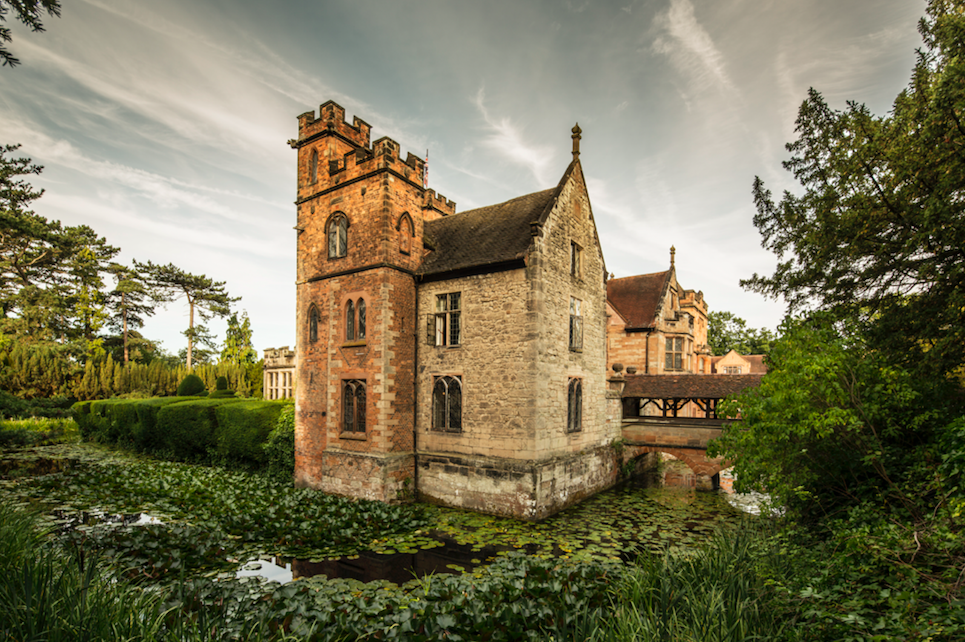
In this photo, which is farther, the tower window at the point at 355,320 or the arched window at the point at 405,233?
the arched window at the point at 405,233

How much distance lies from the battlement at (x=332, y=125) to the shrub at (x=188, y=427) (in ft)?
42.2

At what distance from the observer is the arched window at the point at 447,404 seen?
14.1m

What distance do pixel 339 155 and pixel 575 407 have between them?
12.8m

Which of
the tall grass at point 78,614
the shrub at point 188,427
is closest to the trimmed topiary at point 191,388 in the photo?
the shrub at point 188,427

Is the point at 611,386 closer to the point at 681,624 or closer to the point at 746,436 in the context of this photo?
the point at 746,436

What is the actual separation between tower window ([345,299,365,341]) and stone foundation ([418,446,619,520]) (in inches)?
179

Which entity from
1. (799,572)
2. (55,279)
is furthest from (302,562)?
(55,279)

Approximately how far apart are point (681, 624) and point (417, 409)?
34.8 feet

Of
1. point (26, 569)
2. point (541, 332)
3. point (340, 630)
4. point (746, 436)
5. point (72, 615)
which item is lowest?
point (340, 630)

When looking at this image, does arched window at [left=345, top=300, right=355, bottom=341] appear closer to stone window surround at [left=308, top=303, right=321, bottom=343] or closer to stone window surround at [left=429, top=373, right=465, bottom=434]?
stone window surround at [left=308, top=303, right=321, bottom=343]

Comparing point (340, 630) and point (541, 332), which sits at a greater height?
point (541, 332)

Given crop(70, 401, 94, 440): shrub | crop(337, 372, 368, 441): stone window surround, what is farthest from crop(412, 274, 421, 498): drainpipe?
crop(70, 401, 94, 440): shrub

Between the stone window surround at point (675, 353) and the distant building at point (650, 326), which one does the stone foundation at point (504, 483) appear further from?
the stone window surround at point (675, 353)

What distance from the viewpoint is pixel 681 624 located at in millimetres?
5219
